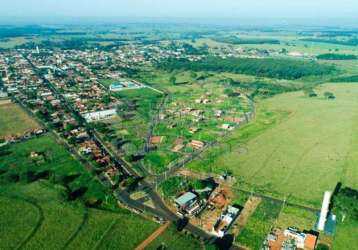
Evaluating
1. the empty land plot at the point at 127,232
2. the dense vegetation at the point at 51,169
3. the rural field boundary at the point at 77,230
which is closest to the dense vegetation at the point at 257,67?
the dense vegetation at the point at 51,169

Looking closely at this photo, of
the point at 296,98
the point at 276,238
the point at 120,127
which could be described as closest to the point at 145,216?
the point at 276,238

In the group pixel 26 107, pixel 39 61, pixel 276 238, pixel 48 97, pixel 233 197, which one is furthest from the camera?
pixel 39 61

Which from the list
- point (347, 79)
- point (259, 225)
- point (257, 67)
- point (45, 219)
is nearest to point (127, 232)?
point (45, 219)

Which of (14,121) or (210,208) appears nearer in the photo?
(210,208)

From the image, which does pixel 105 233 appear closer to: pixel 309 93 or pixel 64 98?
pixel 64 98

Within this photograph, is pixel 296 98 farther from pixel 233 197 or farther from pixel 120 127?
pixel 233 197

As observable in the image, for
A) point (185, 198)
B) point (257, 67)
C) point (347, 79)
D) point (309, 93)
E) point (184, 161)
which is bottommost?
point (184, 161)

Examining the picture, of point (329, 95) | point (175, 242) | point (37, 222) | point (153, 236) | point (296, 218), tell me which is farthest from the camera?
point (329, 95)
